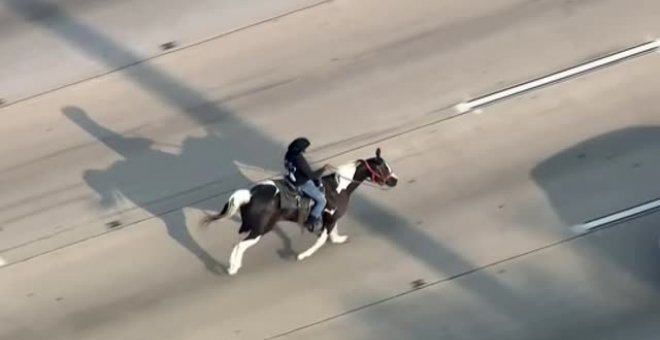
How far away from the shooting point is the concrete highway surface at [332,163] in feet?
51.5

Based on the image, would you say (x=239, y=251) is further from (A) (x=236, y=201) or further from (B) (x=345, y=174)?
(B) (x=345, y=174)

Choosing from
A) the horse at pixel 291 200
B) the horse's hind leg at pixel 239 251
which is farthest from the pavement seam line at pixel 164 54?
the horse's hind leg at pixel 239 251

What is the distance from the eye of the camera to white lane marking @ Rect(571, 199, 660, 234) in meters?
16.1

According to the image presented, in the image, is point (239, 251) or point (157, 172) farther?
point (157, 172)

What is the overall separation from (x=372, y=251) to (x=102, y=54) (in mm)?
5391

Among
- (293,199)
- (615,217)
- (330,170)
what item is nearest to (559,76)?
(615,217)

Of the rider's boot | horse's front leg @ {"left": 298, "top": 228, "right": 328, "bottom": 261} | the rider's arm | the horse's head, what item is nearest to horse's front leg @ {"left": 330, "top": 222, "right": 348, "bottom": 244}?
horse's front leg @ {"left": 298, "top": 228, "right": 328, "bottom": 261}

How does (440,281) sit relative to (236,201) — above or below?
below

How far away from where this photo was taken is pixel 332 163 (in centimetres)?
1697

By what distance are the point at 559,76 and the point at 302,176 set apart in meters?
4.68

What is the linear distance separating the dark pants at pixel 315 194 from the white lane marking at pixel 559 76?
313cm

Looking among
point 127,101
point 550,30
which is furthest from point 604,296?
point 127,101

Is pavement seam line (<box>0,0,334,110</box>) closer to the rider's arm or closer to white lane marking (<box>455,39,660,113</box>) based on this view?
white lane marking (<box>455,39,660,113</box>)

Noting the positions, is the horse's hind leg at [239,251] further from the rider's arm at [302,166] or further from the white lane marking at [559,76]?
the white lane marking at [559,76]
